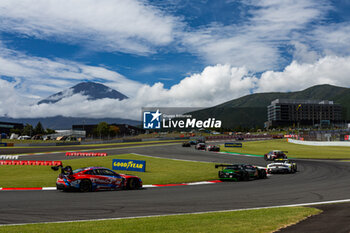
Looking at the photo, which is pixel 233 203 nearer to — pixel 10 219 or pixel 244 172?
pixel 10 219

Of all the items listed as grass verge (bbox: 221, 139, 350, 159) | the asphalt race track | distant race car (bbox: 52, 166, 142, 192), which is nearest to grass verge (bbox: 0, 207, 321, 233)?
the asphalt race track

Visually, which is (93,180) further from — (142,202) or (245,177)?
(245,177)

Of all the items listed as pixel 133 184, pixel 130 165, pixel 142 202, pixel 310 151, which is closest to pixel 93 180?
pixel 133 184

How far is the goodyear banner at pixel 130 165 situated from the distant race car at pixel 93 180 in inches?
400

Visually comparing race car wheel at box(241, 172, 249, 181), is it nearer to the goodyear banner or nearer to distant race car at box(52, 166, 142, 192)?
distant race car at box(52, 166, 142, 192)

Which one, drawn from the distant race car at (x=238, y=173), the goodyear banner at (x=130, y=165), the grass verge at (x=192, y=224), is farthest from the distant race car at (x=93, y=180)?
the goodyear banner at (x=130, y=165)

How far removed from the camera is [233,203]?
13867mm

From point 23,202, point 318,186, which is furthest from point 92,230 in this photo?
point 318,186

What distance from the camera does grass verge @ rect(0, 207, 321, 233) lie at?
8.66 m

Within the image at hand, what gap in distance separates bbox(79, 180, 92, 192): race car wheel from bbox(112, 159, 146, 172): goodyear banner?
458 inches

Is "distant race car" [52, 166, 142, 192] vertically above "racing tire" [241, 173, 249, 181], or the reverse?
"distant race car" [52, 166, 142, 192]

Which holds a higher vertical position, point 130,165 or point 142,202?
point 142,202

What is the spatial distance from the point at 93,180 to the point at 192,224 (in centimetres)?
1020

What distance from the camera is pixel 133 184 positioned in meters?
19.5
